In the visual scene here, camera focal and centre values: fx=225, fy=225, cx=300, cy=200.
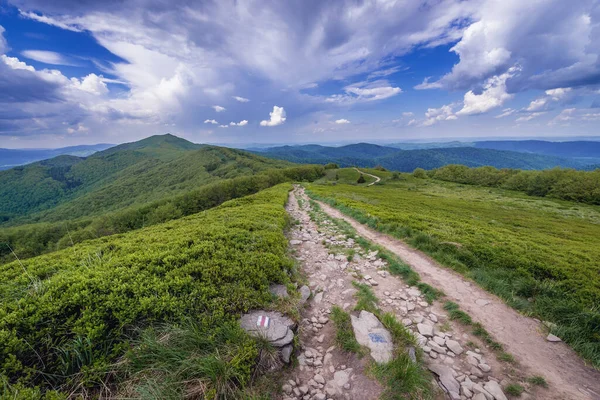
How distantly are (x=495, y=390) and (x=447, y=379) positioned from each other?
0.84 m

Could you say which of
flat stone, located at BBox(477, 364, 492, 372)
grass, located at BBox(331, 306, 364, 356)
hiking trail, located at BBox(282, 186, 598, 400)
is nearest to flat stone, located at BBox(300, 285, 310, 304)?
hiking trail, located at BBox(282, 186, 598, 400)

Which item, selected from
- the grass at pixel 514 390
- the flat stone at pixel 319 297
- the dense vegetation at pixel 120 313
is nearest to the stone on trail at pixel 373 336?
the flat stone at pixel 319 297

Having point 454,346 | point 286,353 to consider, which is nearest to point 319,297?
point 286,353

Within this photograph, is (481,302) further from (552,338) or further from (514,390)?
(514,390)

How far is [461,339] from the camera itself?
5668 millimetres

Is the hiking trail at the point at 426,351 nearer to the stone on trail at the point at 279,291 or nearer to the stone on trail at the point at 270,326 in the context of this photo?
the stone on trail at the point at 270,326

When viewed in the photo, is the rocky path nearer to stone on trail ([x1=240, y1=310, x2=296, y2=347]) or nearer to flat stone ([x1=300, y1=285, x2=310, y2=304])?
flat stone ([x1=300, y1=285, x2=310, y2=304])

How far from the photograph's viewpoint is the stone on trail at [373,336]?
16.0 ft

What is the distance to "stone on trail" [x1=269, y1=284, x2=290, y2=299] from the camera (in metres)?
6.67

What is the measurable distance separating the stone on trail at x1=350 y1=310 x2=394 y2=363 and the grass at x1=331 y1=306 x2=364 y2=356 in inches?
5.2

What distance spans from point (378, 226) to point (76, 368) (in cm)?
1385

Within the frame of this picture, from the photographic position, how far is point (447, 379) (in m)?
4.50

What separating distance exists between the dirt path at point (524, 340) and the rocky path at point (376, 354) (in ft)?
1.74

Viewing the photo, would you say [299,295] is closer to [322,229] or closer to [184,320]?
[184,320]
